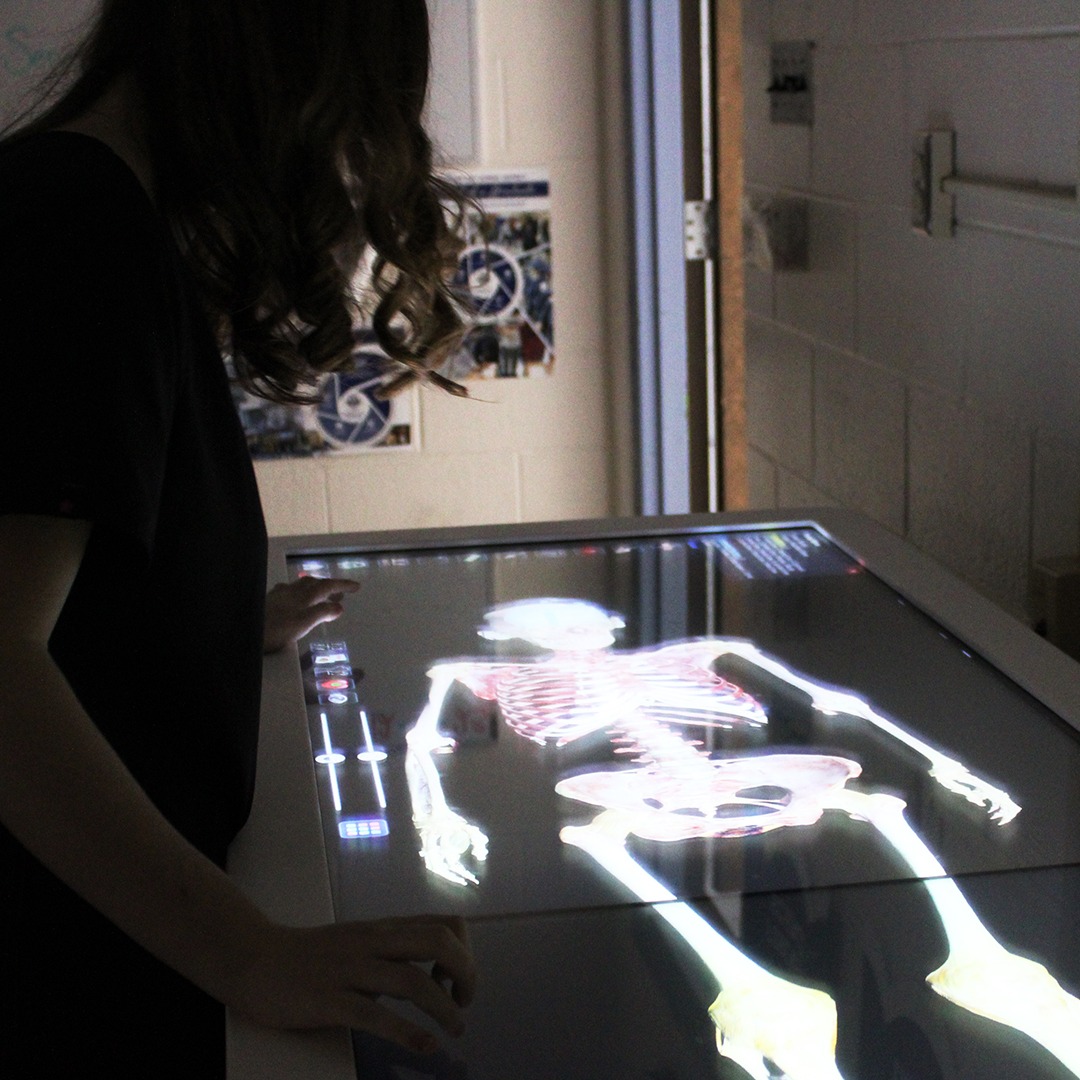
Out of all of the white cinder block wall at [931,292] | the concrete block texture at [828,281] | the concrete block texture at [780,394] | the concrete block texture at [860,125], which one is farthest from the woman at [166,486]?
the concrete block texture at [780,394]

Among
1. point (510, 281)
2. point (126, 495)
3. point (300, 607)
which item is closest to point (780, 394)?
point (510, 281)

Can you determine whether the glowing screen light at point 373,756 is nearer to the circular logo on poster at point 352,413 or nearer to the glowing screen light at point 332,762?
the glowing screen light at point 332,762

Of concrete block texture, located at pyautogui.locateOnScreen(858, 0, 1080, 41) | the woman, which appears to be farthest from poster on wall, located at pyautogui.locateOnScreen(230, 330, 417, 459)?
the woman

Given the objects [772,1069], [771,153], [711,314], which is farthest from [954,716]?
[711,314]

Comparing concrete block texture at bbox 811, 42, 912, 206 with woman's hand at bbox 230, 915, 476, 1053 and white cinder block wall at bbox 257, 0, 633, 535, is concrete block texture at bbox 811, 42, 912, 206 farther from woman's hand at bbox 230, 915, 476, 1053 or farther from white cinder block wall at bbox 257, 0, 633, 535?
woman's hand at bbox 230, 915, 476, 1053

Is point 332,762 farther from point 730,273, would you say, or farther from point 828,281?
point 730,273

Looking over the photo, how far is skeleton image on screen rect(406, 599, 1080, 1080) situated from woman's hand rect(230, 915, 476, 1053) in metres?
0.13

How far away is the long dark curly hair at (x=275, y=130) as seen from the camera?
812 millimetres

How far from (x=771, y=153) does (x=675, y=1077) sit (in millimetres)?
1748

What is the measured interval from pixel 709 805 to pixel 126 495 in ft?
1.33

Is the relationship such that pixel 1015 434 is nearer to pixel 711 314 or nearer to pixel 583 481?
pixel 711 314

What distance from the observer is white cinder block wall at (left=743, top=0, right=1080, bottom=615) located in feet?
4.55

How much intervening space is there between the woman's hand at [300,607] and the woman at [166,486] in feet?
0.70

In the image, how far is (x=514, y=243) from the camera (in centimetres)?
270
